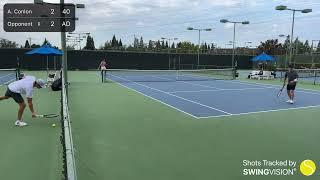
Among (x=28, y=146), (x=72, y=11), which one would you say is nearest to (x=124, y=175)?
(x=28, y=146)

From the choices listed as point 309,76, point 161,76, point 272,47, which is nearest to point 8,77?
point 161,76

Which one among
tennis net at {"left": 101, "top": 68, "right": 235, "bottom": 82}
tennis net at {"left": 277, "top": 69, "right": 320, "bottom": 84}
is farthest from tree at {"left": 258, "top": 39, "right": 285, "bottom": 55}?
tennis net at {"left": 101, "top": 68, "right": 235, "bottom": 82}

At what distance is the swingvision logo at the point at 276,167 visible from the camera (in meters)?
6.42

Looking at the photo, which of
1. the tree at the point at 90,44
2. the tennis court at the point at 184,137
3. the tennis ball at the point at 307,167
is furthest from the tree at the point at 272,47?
the tennis ball at the point at 307,167

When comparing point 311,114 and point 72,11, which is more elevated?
point 72,11

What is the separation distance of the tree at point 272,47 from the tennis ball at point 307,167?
72753mm

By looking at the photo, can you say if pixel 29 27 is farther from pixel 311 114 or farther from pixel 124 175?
pixel 124 175

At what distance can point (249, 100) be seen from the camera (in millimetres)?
16203

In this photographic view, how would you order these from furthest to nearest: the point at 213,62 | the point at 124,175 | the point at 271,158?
the point at 213,62 → the point at 271,158 → the point at 124,175

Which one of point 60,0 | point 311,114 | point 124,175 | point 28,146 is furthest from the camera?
point 60,0

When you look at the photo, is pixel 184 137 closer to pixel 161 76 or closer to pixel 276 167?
pixel 276 167

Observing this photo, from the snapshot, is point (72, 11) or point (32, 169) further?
point (72, 11)

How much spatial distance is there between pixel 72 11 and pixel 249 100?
8.37m

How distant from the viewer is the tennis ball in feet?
21.4
